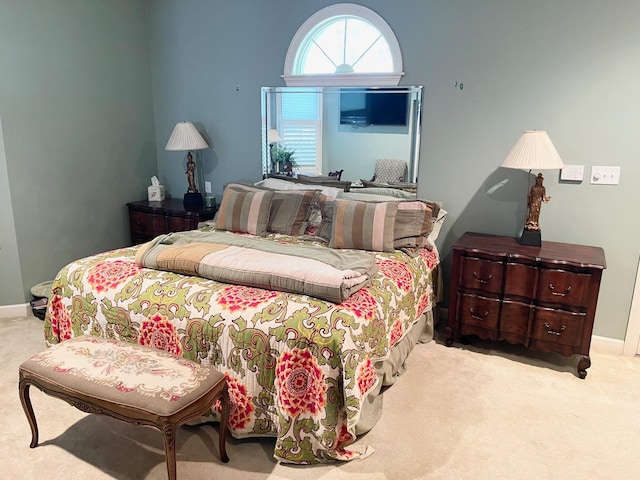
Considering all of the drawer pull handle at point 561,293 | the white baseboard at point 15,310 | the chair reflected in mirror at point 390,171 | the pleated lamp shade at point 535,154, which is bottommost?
the white baseboard at point 15,310

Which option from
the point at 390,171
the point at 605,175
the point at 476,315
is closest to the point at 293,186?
the point at 390,171

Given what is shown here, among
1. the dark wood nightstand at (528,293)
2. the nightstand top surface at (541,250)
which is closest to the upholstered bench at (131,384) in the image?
the dark wood nightstand at (528,293)

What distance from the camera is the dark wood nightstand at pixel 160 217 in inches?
162

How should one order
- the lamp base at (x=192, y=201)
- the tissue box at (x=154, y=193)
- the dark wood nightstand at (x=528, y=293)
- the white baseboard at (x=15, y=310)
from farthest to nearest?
1. the tissue box at (x=154, y=193)
2. the lamp base at (x=192, y=201)
3. the white baseboard at (x=15, y=310)
4. the dark wood nightstand at (x=528, y=293)

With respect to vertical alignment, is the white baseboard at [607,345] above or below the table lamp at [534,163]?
below

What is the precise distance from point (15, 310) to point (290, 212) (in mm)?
2230

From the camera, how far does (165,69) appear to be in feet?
14.8

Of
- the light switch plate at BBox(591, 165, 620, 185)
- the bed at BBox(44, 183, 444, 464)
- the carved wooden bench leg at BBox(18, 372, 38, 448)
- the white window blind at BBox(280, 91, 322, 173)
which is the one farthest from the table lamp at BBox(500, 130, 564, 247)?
the carved wooden bench leg at BBox(18, 372, 38, 448)

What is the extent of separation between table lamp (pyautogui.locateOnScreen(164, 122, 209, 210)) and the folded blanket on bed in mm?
1428

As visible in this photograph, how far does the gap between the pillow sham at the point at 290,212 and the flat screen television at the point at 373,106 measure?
67 cm

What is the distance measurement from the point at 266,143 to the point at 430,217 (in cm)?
163

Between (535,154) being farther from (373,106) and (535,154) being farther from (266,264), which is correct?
(266,264)

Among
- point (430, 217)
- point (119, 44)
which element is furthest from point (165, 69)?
point (430, 217)

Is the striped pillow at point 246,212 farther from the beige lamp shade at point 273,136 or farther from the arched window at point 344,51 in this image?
the arched window at point 344,51
